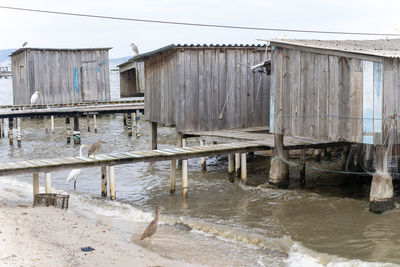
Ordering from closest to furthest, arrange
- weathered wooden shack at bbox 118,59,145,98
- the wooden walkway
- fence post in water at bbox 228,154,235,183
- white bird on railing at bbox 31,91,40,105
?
the wooden walkway → fence post in water at bbox 228,154,235,183 → white bird on railing at bbox 31,91,40,105 → weathered wooden shack at bbox 118,59,145,98

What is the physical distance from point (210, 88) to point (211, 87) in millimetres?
51

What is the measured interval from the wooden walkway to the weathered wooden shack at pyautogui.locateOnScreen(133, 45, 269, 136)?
3.33 meters

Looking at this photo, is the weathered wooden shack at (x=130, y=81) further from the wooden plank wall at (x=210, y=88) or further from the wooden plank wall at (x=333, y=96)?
the wooden plank wall at (x=333, y=96)

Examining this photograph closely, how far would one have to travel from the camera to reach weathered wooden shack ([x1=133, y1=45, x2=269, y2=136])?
20750 mm

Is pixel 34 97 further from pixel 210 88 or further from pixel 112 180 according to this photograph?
pixel 112 180

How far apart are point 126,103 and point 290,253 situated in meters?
23.6

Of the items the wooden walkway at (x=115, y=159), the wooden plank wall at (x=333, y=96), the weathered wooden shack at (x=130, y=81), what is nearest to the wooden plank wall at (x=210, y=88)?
the wooden walkway at (x=115, y=159)

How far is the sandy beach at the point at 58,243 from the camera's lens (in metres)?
10.2

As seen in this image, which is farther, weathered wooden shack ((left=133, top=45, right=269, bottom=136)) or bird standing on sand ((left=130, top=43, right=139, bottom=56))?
bird standing on sand ((left=130, top=43, right=139, bottom=56))

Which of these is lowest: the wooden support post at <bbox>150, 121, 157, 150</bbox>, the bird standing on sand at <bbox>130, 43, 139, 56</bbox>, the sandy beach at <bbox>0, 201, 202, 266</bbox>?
the sandy beach at <bbox>0, 201, 202, 266</bbox>

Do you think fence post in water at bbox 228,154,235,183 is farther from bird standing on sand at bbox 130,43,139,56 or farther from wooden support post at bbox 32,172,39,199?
bird standing on sand at bbox 130,43,139,56

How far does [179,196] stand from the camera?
17906 mm

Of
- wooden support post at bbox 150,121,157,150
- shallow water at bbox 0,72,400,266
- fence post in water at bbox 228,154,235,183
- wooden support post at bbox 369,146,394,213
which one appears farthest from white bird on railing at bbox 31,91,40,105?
wooden support post at bbox 369,146,394,213

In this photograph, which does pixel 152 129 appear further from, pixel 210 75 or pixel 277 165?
pixel 277 165
